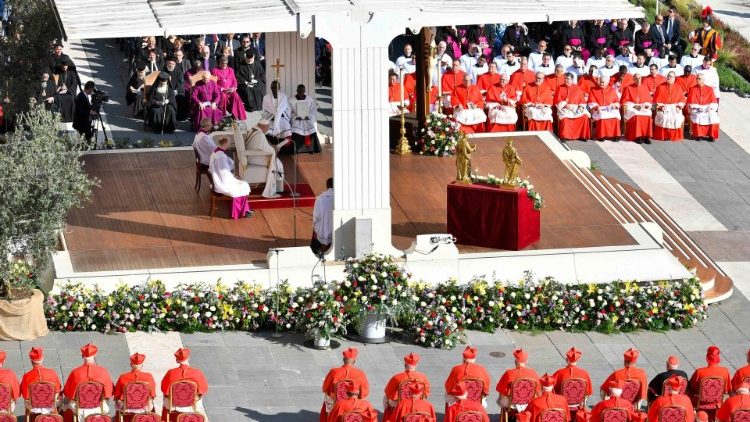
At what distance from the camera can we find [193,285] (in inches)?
1037

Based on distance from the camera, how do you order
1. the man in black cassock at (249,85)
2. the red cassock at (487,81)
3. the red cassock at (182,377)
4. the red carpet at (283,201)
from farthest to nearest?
the man in black cassock at (249,85) < the red cassock at (487,81) < the red carpet at (283,201) < the red cassock at (182,377)

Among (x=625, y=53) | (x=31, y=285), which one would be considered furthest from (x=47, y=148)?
(x=625, y=53)

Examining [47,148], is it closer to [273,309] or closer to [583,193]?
[273,309]

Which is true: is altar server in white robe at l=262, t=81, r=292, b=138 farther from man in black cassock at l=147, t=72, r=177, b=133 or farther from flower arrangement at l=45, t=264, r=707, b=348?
flower arrangement at l=45, t=264, r=707, b=348

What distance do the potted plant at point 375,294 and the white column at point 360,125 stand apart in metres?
0.85

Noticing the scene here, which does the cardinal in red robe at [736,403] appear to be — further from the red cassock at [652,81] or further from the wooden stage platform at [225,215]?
the red cassock at [652,81]

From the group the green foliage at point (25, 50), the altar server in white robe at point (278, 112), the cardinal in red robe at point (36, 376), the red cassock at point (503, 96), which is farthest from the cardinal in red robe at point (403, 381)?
the red cassock at point (503, 96)

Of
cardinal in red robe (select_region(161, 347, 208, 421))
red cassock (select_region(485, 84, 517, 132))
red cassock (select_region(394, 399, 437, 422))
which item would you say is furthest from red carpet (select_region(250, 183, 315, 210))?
red cassock (select_region(394, 399, 437, 422))

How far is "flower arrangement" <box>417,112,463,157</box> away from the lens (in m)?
32.9

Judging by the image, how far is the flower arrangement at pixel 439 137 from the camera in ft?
108

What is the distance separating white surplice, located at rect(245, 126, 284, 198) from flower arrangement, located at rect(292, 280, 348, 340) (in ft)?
13.0

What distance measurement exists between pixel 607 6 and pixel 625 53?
1200 centimetres

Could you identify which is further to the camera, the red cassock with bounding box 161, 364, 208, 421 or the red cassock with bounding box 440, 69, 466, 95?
the red cassock with bounding box 440, 69, 466, 95

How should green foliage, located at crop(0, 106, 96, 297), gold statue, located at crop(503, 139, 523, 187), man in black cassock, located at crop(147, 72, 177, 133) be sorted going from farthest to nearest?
1. man in black cassock, located at crop(147, 72, 177, 133)
2. gold statue, located at crop(503, 139, 523, 187)
3. green foliage, located at crop(0, 106, 96, 297)
